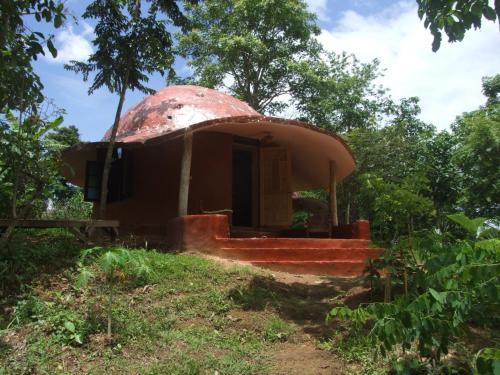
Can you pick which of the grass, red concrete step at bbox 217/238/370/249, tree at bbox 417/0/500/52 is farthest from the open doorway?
tree at bbox 417/0/500/52

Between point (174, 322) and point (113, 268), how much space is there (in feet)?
2.81

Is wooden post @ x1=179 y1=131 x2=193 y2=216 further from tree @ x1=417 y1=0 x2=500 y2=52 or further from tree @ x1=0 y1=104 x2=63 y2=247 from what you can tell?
tree @ x1=417 y1=0 x2=500 y2=52

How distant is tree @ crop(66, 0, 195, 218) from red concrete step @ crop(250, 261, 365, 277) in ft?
11.3

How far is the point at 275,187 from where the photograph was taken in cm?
1115

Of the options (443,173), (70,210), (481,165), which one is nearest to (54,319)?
(70,210)

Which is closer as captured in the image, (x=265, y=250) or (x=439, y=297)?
(x=439, y=297)

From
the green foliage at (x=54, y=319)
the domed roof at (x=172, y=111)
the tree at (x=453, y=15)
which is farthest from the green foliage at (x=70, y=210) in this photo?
the tree at (x=453, y=15)

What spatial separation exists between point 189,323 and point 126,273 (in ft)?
4.21

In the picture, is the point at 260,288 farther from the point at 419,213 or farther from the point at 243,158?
the point at 243,158

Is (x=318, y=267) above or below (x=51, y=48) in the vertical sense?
below

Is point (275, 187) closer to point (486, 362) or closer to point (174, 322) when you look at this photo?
point (174, 322)

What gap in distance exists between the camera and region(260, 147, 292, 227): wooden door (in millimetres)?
11109

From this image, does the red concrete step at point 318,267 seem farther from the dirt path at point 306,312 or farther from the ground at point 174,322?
the ground at point 174,322

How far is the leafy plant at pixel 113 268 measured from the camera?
454cm
